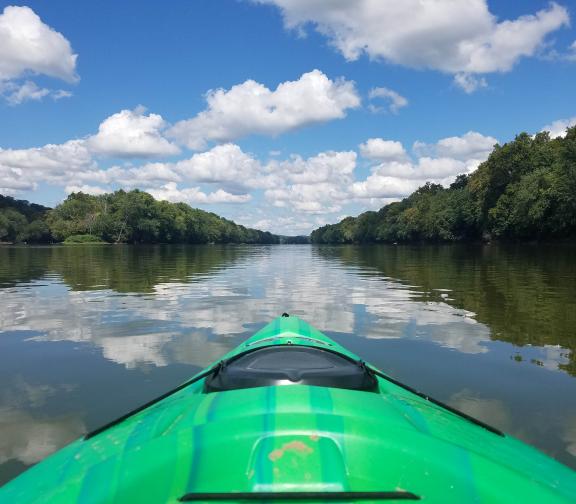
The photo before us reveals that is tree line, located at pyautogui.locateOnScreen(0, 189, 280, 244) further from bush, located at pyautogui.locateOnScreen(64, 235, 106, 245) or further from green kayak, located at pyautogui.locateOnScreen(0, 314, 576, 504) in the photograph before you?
green kayak, located at pyautogui.locateOnScreen(0, 314, 576, 504)

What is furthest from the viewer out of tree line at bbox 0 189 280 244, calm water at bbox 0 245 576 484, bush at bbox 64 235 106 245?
tree line at bbox 0 189 280 244

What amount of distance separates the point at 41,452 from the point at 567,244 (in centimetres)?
7285

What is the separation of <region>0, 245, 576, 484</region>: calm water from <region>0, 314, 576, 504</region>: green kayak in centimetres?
248

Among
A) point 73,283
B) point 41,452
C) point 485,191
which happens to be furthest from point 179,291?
point 485,191

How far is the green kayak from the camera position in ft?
7.18

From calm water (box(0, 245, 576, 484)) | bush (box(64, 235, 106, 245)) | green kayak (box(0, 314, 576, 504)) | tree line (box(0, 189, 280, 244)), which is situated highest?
tree line (box(0, 189, 280, 244))

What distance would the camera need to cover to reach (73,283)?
21.3 meters

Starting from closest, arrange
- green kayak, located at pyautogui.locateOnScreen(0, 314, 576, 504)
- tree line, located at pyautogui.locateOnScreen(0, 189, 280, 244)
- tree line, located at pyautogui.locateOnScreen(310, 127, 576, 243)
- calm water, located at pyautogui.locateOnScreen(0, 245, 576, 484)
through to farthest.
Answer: green kayak, located at pyautogui.locateOnScreen(0, 314, 576, 504), calm water, located at pyautogui.locateOnScreen(0, 245, 576, 484), tree line, located at pyautogui.locateOnScreen(310, 127, 576, 243), tree line, located at pyautogui.locateOnScreen(0, 189, 280, 244)

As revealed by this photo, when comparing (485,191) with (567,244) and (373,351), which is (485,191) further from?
(373,351)

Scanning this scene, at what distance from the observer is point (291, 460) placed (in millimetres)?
2254

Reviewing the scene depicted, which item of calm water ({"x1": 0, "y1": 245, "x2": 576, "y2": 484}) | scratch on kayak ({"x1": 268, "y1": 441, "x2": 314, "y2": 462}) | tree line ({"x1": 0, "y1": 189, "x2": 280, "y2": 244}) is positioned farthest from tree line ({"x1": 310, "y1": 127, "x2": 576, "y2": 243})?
tree line ({"x1": 0, "y1": 189, "x2": 280, "y2": 244})

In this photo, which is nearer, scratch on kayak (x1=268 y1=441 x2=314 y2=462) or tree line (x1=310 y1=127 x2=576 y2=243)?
scratch on kayak (x1=268 y1=441 x2=314 y2=462)

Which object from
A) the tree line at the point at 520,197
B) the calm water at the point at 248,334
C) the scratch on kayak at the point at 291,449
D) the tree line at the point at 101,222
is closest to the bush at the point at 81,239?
the tree line at the point at 101,222

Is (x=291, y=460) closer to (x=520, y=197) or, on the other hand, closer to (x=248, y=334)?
(x=248, y=334)
